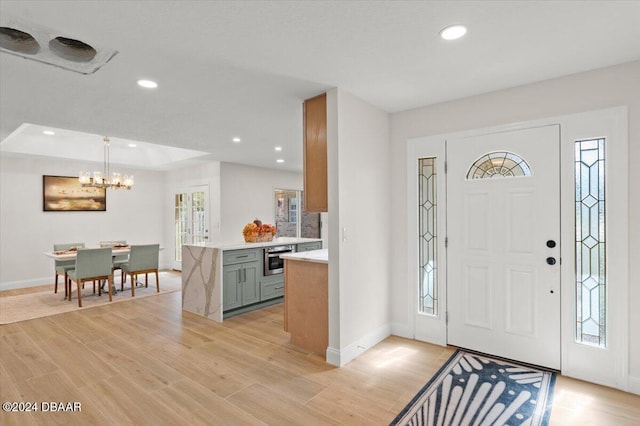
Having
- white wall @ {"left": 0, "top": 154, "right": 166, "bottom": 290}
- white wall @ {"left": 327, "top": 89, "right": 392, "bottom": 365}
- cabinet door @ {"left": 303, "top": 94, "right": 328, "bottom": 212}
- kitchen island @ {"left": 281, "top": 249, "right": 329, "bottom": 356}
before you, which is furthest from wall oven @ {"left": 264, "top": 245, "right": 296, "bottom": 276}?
white wall @ {"left": 0, "top": 154, "right": 166, "bottom": 290}

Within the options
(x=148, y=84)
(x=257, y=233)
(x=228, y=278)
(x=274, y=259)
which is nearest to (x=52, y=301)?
(x=228, y=278)

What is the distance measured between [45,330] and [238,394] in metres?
3.01

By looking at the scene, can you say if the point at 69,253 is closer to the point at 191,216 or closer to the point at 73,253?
the point at 73,253

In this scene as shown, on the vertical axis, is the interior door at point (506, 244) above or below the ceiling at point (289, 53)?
below

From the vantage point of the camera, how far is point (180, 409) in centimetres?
227

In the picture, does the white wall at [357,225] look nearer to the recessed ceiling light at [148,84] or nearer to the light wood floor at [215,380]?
the light wood floor at [215,380]

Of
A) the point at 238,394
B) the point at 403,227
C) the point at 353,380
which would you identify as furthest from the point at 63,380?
the point at 403,227

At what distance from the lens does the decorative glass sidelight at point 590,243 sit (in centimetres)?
264

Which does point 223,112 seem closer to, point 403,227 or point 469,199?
point 403,227

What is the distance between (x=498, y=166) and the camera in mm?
3094

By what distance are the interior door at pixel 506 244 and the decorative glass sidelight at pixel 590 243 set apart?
15 centimetres

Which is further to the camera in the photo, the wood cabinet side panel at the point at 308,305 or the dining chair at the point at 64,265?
the dining chair at the point at 64,265

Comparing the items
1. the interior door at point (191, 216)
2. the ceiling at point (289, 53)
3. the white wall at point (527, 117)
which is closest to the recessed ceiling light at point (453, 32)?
the ceiling at point (289, 53)

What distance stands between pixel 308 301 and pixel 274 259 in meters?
1.73
